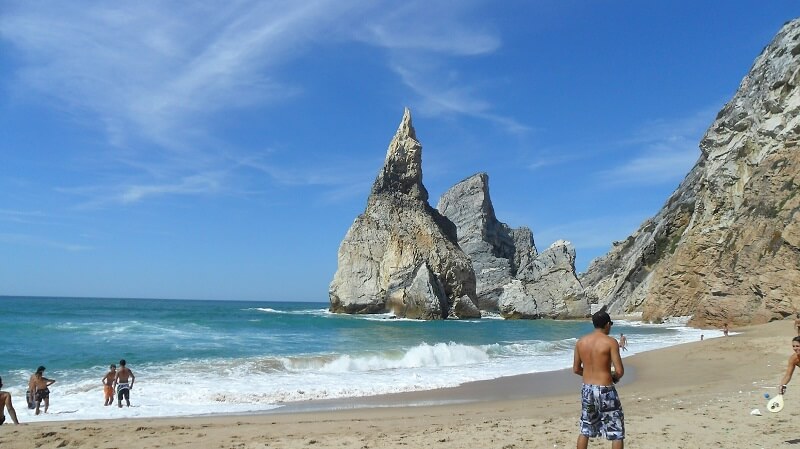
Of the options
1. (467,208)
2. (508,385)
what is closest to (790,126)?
(508,385)

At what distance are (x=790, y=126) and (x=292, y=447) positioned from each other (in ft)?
128

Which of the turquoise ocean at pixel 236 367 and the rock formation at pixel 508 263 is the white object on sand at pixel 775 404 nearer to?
the turquoise ocean at pixel 236 367

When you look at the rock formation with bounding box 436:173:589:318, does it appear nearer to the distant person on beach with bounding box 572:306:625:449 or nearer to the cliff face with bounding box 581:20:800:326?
the cliff face with bounding box 581:20:800:326

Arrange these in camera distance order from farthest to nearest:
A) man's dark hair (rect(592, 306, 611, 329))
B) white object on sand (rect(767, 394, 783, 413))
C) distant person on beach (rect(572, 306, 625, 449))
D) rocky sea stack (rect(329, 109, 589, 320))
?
rocky sea stack (rect(329, 109, 589, 320))
white object on sand (rect(767, 394, 783, 413))
man's dark hair (rect(592, 306, 611, 329))
distant person on beach (rect(572, 306, 625, 449))

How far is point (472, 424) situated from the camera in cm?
903

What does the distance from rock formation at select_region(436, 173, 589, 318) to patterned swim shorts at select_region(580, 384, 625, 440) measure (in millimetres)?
68218

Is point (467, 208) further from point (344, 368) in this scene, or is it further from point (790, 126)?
point (344, 368)

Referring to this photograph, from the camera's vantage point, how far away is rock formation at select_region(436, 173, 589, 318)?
7219 cm

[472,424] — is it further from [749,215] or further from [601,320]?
[749,215]

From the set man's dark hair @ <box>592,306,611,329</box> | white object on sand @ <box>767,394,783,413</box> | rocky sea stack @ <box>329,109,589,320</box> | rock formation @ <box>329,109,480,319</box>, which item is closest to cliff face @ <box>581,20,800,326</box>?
rock formation @ <box>329,109,480,319</box>

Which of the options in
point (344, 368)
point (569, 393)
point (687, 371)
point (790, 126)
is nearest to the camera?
point (569, 393)

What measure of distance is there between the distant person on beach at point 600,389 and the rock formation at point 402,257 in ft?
175

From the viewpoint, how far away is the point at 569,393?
13453 millimetres

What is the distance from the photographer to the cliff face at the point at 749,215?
32.3m
